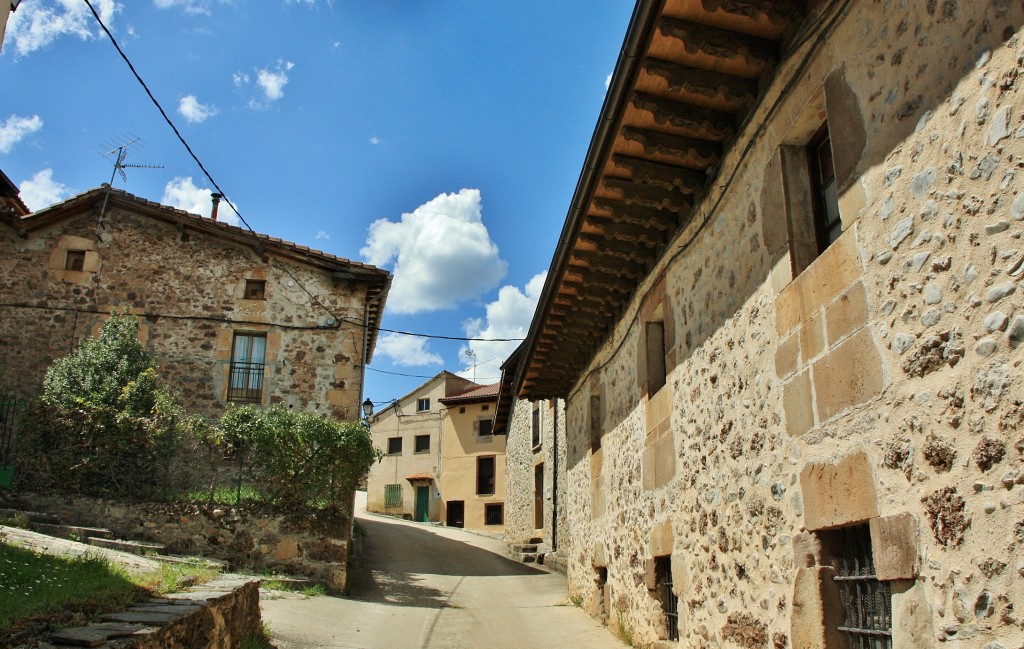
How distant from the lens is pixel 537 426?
20.7m

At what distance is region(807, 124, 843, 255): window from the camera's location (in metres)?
4.28

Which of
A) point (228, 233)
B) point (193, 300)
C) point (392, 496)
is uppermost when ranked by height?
point (228, 233)

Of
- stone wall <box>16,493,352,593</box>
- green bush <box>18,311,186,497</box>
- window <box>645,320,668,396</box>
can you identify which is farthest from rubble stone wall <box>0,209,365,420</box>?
window <box>645,320,668,396</box>

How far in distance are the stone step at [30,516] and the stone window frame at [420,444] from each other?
25.2 meters

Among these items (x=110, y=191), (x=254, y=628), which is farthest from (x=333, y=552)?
(x=110, y=191)

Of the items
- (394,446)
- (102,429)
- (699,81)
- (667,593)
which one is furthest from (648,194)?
(394,446)

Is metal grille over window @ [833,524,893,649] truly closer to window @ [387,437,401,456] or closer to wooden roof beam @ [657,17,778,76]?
wooden roof beam @ [657,17,778,76]

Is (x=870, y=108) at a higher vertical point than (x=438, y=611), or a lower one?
higher

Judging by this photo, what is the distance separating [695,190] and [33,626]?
4901mm

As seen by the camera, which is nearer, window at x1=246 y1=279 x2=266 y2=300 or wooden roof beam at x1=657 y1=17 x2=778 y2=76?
wooden roof beam at x1=657 y1=17 x2=778 y2=76

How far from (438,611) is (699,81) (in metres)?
7.57

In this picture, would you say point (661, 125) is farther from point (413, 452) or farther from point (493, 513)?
point (413, 452)

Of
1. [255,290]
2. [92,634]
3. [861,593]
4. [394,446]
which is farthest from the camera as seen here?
[394,446]

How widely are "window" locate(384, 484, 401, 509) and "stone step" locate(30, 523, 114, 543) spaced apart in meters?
25.3
